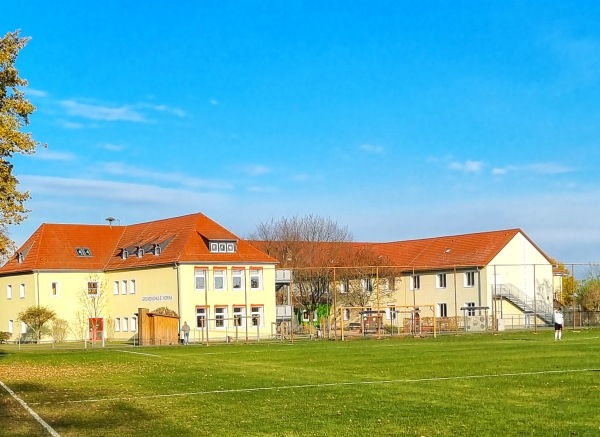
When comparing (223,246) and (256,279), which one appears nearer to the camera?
(223,246)

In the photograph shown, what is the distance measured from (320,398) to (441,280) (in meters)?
61.0

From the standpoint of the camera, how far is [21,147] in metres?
31.8

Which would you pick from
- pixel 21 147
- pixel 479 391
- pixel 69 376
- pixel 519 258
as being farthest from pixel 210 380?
pixel 519 258

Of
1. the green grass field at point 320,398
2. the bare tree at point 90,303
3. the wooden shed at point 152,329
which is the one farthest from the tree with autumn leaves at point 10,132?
the bare tree at point 90,303

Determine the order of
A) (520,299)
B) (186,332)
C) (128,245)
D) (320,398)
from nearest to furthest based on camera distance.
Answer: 1. (320,398)
2. (186,332)
3. (520,299)
4. (128,245)

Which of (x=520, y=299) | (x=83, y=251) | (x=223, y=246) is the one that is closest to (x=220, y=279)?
(x=223, y=246)

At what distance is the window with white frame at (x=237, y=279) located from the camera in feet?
218

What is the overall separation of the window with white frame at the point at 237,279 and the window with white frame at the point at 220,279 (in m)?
0.60

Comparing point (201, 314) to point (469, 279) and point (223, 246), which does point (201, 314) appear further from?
point (469, 279)

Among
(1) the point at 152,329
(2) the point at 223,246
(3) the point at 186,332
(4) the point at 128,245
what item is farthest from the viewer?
(4) the point at 128,245

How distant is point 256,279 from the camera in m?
67.4

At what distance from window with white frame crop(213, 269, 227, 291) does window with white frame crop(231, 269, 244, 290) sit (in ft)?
1.97

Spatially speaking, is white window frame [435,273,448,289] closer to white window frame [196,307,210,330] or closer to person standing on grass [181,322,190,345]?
white window frame [196,307,210,330]

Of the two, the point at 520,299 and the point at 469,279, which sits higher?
the point at 469,279
